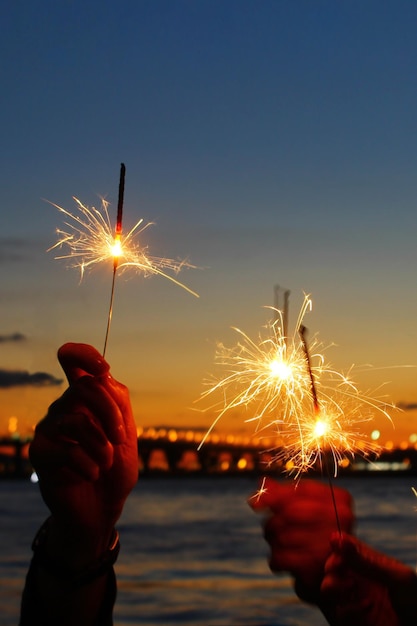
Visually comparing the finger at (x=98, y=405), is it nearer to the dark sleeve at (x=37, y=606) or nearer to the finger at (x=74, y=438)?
the finger at (x=74, y=438)

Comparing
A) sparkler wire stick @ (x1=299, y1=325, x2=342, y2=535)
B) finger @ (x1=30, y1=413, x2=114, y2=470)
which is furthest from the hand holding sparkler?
sparkler wire stick @ (x1=299, y1=325, x2=342, y2=535)

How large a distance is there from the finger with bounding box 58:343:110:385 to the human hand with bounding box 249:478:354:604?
473mm

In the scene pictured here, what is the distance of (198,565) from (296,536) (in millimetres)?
29165

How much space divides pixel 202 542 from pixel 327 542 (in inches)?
1481

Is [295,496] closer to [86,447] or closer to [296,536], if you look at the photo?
[296,536]

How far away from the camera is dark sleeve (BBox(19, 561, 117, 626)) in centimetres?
244

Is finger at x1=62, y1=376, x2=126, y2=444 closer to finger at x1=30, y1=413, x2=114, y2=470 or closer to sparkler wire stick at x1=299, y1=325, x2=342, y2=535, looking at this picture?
finger at x1=30, y1=413, x2=114, y2=470

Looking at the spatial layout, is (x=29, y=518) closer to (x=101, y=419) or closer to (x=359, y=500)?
(x=359, y=500)

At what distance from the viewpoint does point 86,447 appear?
6.38ft

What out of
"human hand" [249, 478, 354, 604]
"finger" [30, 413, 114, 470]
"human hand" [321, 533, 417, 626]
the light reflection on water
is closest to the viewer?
"finger" [30, 413, 114, 470]

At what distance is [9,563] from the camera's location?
97.1ft

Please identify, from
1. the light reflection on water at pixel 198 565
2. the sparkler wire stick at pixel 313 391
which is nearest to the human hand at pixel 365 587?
the sparkler wire stick at pixel 313 391

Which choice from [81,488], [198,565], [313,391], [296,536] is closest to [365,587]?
[296,536]

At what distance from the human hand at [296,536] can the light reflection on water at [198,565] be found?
6.52 meters
